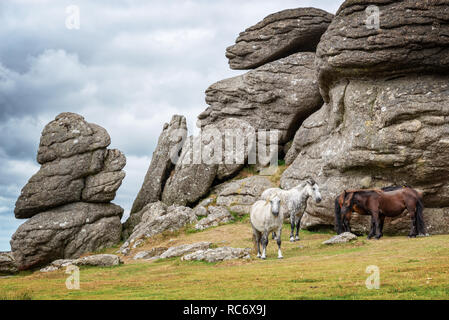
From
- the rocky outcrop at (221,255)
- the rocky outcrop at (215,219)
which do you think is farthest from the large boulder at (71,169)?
the rocky outcrop at (221,255)

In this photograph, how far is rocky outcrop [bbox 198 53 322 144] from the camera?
39.3m

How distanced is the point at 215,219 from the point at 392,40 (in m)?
16.7

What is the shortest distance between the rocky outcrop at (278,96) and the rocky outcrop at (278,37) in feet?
5.88

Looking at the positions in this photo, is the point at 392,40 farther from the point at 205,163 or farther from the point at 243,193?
the point at 205,163

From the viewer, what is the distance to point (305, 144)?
3356cm

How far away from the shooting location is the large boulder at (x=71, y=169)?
114ft

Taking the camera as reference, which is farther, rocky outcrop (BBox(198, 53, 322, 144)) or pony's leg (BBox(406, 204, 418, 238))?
rocky outcrop (BBox(198, 53, 322, 144))

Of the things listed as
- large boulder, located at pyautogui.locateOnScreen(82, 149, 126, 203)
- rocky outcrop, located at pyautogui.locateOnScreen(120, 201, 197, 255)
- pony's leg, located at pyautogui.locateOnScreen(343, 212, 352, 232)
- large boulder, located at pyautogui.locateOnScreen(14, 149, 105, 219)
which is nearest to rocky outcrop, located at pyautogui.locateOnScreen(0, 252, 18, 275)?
large boulder, located at pyautogui.locateOnScreen(14, 149, 105, 219)

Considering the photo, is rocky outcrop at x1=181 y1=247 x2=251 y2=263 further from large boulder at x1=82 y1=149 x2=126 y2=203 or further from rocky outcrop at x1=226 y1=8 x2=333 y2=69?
rocky outcrop at x1=226 y1=8 x2=333 y2=69

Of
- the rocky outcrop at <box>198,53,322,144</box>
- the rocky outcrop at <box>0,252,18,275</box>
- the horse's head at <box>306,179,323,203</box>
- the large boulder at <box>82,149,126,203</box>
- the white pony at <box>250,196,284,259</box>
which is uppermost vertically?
the rocky outcrop at <box>198,53,322,144</box>

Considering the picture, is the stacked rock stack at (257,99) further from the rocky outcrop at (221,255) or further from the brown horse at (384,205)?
the rocky outcrop at (221,255)

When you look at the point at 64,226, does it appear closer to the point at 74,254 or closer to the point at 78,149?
the point at 74,254

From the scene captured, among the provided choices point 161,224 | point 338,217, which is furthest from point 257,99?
point 338,217

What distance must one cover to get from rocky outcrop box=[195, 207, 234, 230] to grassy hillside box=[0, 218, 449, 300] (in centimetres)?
964
